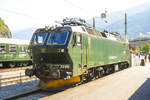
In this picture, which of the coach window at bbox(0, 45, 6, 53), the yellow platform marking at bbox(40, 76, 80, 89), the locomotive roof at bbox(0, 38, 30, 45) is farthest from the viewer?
the locomotive roof at bbox(0, 38, 30, 45)

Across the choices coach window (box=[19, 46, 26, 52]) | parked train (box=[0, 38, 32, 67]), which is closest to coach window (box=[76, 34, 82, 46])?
→ parked train (box=[0, 38, 32, 67])

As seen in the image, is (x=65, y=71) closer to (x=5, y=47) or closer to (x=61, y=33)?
(x=61, y=33)

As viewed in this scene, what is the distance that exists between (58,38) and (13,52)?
42.3 feet

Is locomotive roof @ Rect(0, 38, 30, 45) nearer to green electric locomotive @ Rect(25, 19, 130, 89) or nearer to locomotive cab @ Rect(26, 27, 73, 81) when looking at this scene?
green electric locomotive @ Rect(25, 19, 130, 89)

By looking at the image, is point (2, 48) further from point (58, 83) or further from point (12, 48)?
point (58, 83)

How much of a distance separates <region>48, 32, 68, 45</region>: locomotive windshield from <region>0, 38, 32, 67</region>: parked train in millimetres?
11815

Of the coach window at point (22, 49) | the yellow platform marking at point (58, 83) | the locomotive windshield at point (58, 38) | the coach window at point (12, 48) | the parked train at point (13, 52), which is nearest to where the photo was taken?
the locomotive windshield at point (58, 38)

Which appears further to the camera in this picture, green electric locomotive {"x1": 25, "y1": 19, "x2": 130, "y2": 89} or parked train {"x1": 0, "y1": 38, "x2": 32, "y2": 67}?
parked train {"x1": 0, "y1": 38, "x2": 32, "y2": 67}

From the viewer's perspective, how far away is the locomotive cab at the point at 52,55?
759 centimetres

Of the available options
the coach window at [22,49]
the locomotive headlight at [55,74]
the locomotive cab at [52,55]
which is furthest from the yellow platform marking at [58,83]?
the coach window at [22,49]

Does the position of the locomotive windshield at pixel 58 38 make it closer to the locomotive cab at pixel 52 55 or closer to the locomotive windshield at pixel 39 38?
the locomotive cab at pixel 52 55

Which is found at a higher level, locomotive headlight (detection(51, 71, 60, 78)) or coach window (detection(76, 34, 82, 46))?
coach window (detection(76, 34, 82, 46))

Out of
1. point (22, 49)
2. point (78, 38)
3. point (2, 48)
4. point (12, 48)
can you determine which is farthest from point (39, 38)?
point (22, 49)

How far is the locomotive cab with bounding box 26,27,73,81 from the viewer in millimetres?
7594
